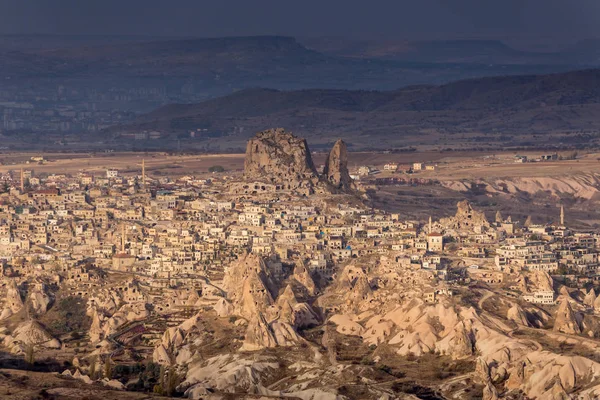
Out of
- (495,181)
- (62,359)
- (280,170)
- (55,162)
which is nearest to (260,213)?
(280,170)

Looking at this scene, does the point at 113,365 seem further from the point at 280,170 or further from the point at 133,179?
the point at 133,179

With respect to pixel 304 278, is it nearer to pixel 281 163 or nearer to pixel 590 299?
pixel 590 299

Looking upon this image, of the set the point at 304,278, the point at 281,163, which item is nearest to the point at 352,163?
the point at 281,163

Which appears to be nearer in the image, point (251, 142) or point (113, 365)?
point (113, 365)

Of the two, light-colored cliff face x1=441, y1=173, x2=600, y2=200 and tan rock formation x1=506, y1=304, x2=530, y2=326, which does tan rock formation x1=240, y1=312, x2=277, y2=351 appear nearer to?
tan rock formation x1=506, y1=304, x2=530, y2=326

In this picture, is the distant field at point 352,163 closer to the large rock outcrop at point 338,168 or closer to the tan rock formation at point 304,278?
the large rock outcrop at point 338,168
